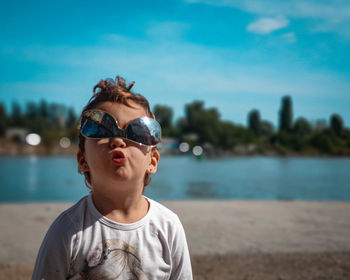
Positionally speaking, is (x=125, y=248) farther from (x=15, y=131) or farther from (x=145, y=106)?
(x=15, y=131)

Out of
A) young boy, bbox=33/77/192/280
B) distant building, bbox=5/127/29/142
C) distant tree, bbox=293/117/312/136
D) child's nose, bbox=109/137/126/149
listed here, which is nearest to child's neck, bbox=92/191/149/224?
young boy, bbox=33/77/192/280

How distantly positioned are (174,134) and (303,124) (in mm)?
75194

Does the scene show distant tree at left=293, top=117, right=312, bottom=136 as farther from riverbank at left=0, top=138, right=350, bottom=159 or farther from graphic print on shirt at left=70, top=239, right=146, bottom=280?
riverbank at left=0, top=138, right=350, bottom=159

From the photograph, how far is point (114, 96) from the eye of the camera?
1.66 meters

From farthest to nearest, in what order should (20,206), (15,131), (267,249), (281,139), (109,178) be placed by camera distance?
(15,131)
(281,139)
(20,206)
(267,249)
(109,178)

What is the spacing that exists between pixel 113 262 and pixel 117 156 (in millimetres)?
462

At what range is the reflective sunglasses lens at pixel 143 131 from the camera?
1582 mm

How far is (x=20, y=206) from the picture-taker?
708 centimetres

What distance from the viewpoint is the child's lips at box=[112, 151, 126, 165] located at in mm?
1520

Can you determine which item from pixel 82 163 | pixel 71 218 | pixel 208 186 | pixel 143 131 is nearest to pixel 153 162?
pixel 143 131

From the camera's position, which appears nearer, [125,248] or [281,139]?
[125,248]

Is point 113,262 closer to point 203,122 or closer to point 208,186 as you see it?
point 208,186

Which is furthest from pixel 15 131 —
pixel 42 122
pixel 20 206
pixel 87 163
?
pixel 87 163

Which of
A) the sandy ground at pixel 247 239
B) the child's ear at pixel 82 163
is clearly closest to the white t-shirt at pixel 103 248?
the child's ear at pixel 82 163
